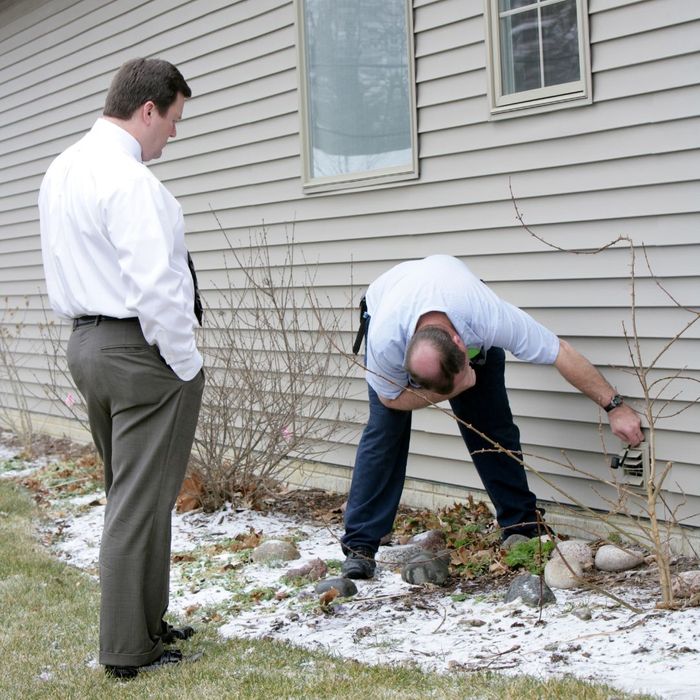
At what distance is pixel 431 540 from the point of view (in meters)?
5.32

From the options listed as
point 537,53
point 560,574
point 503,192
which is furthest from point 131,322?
point 537,53

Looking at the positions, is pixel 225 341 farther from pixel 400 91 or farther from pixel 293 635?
pixel 293 635

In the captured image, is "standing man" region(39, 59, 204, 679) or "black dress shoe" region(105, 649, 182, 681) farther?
"black dress shoe" region(105, 649, 182, 681)

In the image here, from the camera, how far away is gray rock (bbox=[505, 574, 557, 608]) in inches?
167

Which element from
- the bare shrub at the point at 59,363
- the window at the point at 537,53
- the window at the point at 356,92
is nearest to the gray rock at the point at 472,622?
the window at the point at 537,53

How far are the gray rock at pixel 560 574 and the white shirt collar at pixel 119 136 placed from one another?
2447mm

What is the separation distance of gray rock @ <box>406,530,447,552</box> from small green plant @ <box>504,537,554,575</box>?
0.56 m

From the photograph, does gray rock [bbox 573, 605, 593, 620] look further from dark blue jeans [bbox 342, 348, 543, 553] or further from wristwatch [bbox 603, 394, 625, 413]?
wristwatch [bbox 603, 394, 625, 413]

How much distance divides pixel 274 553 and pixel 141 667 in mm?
1645

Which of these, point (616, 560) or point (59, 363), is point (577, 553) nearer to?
point (616, 560)

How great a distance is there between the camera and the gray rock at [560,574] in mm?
4465

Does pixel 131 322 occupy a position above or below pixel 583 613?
above

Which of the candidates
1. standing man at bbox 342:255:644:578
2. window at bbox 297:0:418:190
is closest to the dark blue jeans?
standing man at bbox 342:255:644:578

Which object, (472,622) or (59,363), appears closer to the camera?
(472,622)
